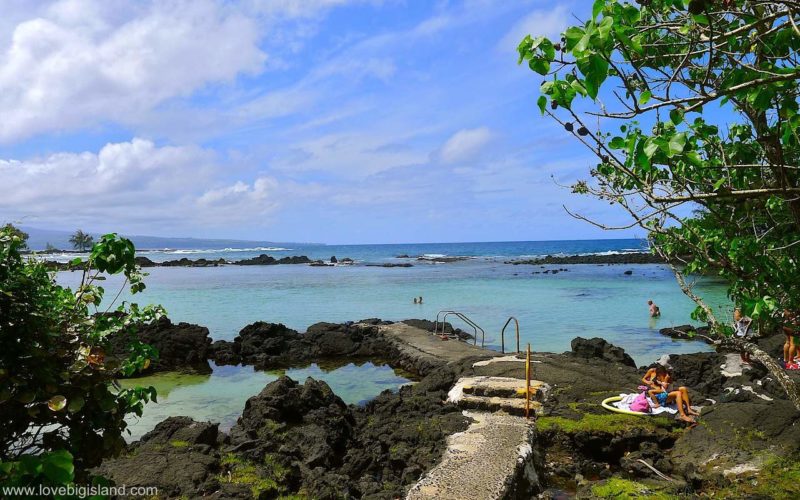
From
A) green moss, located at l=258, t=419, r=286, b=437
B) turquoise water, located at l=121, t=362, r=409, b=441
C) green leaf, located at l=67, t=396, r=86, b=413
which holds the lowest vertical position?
turquoise water, located at l=121, t=362, r=409, b=441

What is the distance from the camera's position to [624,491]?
19.5 ft

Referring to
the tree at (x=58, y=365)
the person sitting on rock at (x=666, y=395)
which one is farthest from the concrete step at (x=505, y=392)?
the tree at (x=58, y=365)

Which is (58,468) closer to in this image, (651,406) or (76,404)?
(76,404)

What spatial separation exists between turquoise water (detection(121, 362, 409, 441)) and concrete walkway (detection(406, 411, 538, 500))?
5.69 m

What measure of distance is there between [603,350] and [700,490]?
927 cm

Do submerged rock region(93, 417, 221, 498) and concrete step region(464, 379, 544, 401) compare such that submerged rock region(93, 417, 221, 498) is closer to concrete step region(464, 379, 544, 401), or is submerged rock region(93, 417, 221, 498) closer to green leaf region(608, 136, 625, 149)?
concrete step region(464, 379, 544, 401)

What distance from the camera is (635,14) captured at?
8.64 feet

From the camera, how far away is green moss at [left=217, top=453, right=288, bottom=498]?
6.20m

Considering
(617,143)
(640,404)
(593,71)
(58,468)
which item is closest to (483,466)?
(640,404)

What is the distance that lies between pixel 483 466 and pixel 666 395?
417 cm

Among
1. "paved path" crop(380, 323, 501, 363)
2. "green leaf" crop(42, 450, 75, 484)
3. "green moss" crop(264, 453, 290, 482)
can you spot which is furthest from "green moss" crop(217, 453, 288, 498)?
"paved path" crop(380, 323, 501, 363)

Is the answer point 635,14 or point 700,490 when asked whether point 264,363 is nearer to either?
point 700,490

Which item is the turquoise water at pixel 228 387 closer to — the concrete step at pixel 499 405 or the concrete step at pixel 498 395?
the concrete step at pixel 498 395

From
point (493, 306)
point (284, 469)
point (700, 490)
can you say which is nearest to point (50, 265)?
point (284, 469)
